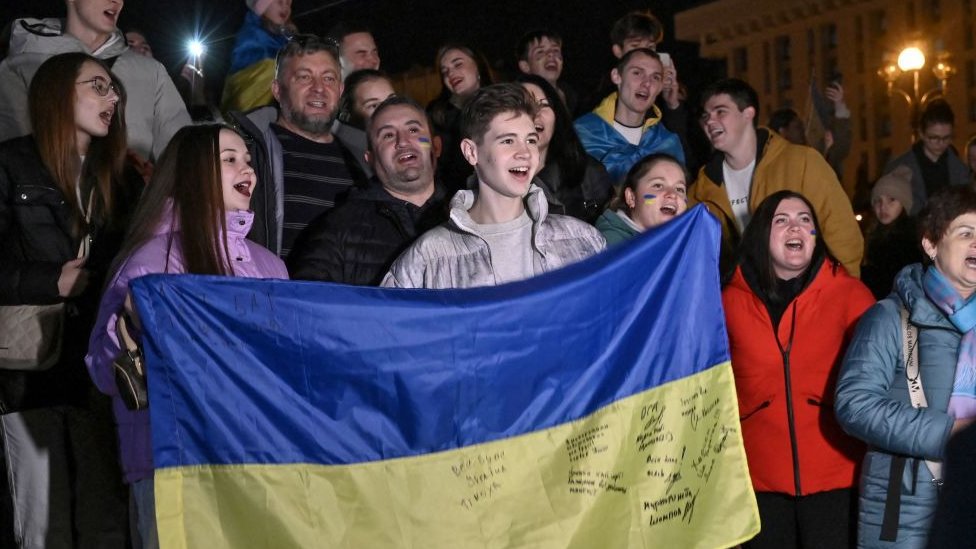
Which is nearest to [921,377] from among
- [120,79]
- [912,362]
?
[912,362]

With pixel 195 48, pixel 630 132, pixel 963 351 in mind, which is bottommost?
pixel 963 351

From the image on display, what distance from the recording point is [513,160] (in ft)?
16.7

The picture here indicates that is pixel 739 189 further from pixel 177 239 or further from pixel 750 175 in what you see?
pixel 177 239

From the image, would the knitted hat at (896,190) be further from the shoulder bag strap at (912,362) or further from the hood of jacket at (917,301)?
the shoulder bag strap at (912,362)

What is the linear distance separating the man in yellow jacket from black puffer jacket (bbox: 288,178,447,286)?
1860 mm

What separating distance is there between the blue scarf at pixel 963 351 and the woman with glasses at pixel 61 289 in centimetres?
313

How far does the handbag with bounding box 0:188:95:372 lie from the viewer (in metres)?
5.51

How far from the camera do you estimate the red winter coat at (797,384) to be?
5.62 metres

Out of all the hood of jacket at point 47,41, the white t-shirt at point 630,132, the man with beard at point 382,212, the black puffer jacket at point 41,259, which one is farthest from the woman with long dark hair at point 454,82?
the black puffer jacket at point 41,259

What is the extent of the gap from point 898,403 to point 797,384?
0.64 metres

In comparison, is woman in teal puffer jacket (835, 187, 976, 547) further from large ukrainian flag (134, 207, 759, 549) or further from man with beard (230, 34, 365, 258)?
man with beard (230, 34, 365, 258)

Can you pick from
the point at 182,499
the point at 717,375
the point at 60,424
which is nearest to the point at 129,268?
the point at 182,499

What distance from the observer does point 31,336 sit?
18.1ft

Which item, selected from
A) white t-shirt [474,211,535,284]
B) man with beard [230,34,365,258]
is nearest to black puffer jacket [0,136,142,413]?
man with beard [230,34,365,258]
